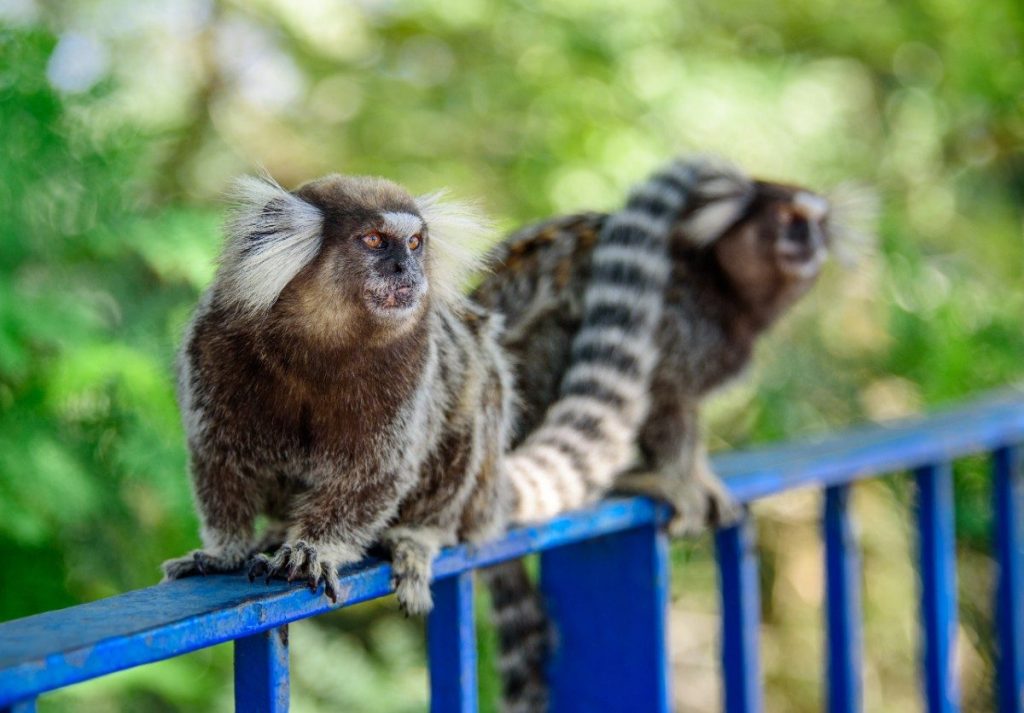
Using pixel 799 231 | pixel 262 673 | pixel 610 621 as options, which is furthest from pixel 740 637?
pixel 799 231

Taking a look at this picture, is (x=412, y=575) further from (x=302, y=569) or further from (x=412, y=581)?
(x=302, y=569)

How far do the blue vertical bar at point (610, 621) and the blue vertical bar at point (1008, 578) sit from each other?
3.82 ft

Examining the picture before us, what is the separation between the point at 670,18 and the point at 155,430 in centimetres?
306

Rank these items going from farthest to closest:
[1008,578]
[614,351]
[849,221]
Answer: [849,221] < [1008,578] < [614,351]

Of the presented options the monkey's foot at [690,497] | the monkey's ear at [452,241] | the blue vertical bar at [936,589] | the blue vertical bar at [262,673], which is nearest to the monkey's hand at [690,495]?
the monkey's foot at [690,497]

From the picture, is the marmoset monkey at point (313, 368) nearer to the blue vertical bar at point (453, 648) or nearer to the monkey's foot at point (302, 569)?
the blue vertical bar at point (453, 648)

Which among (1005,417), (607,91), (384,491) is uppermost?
(607,91)

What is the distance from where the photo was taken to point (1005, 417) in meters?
2.82

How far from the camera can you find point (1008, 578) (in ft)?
9.24

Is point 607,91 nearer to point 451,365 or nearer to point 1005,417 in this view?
point 1005,417

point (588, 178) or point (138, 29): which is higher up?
point (138, 29)

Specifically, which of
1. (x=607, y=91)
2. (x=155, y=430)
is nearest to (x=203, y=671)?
(x=155, y=430)

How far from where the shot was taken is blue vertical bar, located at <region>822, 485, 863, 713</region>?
2.37 m

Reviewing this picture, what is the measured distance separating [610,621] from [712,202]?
51.2 inches
